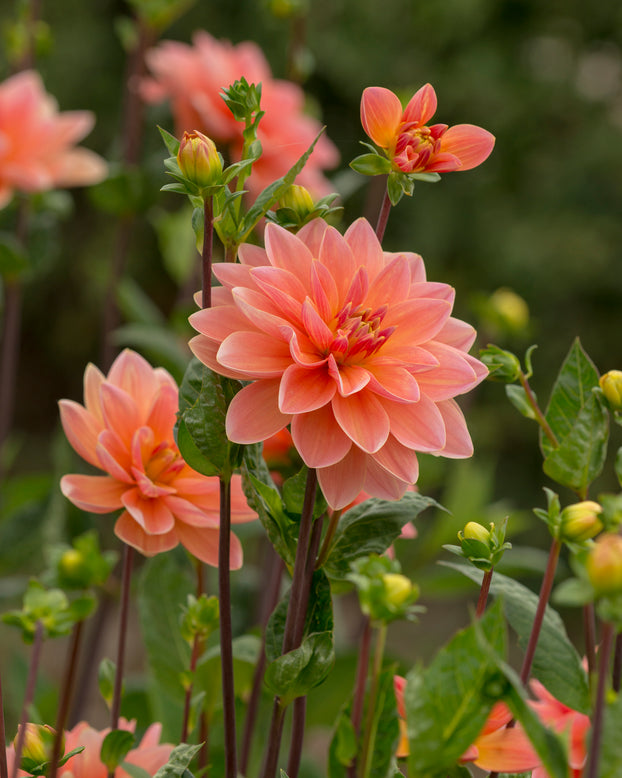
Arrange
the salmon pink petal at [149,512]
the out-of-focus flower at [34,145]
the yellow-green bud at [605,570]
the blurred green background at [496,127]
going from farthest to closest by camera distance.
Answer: the blurred green background at [496,127]
the out-of-focus flower at [34,145]
the salmon pink petal at [149,512]
the yellow-green bud at [605,570]

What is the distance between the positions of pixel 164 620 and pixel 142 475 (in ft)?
0.42

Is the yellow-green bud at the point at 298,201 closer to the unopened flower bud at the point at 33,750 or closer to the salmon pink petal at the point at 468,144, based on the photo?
the salmon pink petal at the point at 468,144

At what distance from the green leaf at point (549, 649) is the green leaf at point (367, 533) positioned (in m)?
0.02

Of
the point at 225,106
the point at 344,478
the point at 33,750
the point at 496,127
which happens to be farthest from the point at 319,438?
the point at 496,127

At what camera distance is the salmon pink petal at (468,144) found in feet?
0.80

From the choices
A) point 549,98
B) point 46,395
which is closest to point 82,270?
point 46,395

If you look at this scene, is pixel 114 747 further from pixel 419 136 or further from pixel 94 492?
pixel 419 136

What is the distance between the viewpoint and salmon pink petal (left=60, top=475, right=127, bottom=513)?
27 centimetres

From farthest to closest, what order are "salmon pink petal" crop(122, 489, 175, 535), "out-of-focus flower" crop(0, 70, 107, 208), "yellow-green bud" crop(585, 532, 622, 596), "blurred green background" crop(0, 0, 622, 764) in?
"blurred green background" crop(0, 0, 622, 764) → "out-of-focus flower" crop(0, 70, 107, 208) → "salmon pink petal" crop(122, 489, 175, 535) → "yellow-green bud" crop(585, 532, 622, 596)

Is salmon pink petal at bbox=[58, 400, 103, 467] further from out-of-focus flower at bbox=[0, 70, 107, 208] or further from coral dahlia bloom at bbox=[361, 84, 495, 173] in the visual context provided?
out-of-focus flower at bbox=[0, 70, 107, 208]

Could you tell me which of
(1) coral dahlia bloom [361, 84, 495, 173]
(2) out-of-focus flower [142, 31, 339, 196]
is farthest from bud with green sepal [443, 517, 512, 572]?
(2) out-of-focus flower [142, 31, 339, 196]

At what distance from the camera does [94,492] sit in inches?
10.9

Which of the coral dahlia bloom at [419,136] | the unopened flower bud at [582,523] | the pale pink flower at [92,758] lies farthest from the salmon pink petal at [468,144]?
the pale pink flower at [92,758]

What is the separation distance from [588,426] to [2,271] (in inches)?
17.8
